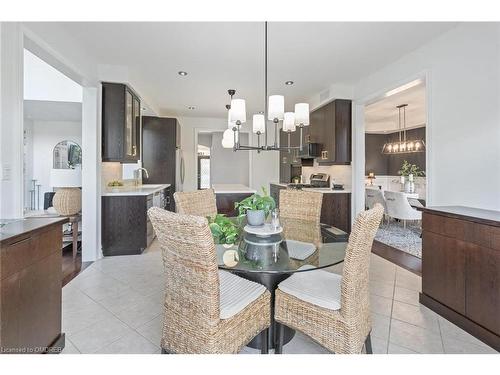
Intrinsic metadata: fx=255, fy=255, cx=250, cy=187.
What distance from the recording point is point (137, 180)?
5.23m

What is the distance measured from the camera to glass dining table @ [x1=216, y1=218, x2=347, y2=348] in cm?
139

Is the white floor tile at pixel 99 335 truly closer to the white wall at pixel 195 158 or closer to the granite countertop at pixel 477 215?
the granite countertop at pixel 477 215

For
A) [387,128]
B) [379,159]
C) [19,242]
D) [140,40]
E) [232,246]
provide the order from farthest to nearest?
[379,159], [387,128], [140,40], [232,246], [19,242]

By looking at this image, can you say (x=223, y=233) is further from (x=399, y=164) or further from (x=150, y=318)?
(x=399, y=164)

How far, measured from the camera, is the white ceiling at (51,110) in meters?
4.93

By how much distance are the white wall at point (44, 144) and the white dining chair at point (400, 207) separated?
8031 mm

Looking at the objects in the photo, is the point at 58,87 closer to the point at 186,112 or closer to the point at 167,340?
the point at 186,112

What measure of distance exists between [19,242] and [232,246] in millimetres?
1137

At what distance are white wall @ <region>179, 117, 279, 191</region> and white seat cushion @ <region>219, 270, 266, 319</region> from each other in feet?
17.6

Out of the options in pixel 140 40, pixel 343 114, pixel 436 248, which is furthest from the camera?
pixel 343 114

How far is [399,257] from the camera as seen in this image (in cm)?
350

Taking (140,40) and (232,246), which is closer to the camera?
(232,246)

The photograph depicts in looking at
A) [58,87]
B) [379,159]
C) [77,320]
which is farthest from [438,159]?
[379,159]

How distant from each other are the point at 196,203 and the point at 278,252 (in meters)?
1.31
